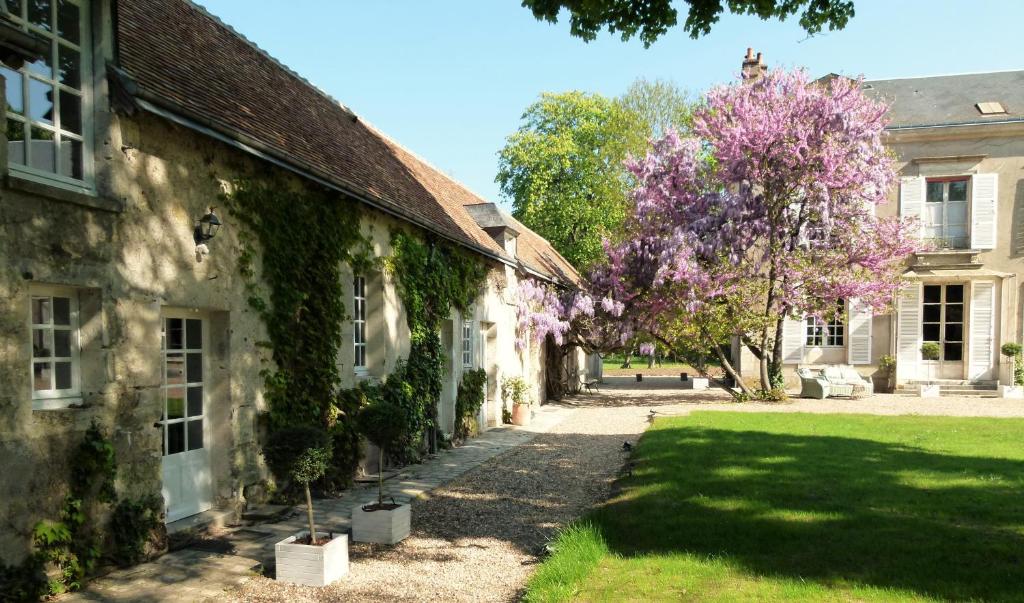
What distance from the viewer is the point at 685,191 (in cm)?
1928

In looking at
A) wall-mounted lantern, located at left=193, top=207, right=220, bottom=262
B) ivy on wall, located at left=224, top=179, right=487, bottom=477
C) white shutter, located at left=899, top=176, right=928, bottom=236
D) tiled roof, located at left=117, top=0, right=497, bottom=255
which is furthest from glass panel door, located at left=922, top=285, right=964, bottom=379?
wall-mounted lantern, located at left=193, top=207, right=220, bottom=262

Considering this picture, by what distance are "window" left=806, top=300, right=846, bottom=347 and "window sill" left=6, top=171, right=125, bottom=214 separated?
2045 cm

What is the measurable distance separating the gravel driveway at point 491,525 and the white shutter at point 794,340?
22.2ft

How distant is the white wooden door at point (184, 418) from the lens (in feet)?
20.8

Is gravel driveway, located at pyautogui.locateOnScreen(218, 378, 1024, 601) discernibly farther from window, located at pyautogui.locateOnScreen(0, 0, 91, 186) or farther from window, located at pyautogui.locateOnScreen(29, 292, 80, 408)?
window, located at pyautogui.locateOnScreen(0, 0, 91, 186)

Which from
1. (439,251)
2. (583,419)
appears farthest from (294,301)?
(583,419)

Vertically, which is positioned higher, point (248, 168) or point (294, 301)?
point (248, 168)

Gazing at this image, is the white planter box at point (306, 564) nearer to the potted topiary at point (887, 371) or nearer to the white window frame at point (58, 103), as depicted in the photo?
the white window frame at point (58, 103)

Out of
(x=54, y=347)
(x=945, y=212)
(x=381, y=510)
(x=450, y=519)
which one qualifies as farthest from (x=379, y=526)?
(x=945, y=212)

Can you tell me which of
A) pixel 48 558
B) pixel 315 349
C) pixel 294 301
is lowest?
pixel 48 558

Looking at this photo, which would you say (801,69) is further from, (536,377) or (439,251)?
(439,251)

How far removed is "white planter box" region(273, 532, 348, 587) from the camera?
5203mm

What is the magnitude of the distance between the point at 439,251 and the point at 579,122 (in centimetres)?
2509

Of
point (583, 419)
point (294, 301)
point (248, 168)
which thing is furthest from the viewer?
point (583, 419)
